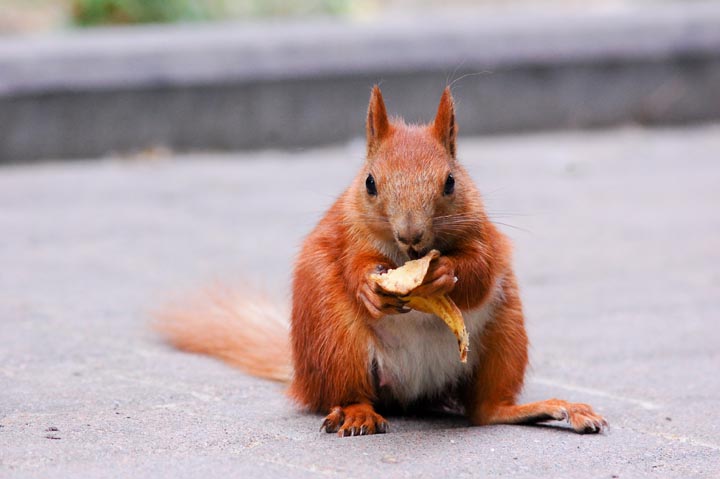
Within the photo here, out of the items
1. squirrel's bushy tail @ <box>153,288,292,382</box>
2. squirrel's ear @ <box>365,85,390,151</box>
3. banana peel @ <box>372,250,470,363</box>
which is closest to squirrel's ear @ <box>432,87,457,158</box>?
squirrel's ear @ <box>365,85,390,151</box>

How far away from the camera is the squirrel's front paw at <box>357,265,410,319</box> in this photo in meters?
2.46

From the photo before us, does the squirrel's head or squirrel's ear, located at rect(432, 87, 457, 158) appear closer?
the squirrel's head

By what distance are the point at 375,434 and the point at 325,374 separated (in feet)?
0.65

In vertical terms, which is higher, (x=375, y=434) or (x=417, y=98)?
(x=417, y=98)

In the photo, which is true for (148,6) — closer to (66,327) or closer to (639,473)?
(66,327)

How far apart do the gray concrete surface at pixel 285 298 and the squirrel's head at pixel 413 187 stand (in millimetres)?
449

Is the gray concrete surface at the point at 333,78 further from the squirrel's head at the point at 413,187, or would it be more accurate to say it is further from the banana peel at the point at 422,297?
the banana peel at the point at 422,297

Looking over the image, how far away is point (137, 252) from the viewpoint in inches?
189

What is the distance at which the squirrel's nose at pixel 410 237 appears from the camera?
2.44 meters

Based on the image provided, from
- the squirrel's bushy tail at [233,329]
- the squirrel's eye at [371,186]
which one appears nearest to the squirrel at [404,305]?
the squirrel's eye at [371,186]

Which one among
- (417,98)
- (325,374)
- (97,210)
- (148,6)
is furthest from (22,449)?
(148,6)

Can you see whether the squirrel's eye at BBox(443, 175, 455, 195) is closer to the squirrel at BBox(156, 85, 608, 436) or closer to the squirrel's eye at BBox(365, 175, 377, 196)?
the squirrel at BBox(156, 85, 608, 436)

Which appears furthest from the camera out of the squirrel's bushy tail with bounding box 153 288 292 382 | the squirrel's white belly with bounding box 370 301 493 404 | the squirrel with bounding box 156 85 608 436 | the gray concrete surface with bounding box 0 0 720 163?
the gray concrete surface with bounding box 0 0 720 163

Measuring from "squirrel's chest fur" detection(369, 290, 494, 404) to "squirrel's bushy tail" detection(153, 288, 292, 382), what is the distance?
551 mm
